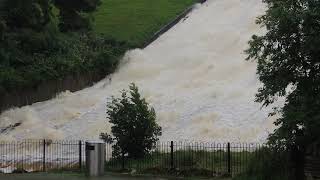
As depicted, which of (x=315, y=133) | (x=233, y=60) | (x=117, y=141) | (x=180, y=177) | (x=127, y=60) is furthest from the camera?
(x=127, y=60)

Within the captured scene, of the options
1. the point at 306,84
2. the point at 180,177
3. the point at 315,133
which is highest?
the point at 306,84

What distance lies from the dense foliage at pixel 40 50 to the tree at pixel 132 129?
13.3 metres

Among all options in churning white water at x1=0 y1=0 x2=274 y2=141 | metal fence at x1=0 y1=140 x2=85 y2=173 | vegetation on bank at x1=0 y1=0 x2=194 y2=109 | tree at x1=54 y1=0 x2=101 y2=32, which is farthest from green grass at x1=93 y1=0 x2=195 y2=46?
metal fence at x1=0 y1=140 x2=85 y2=173

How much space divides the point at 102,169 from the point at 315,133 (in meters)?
8.85

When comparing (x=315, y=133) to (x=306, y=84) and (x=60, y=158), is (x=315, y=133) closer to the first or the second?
(x=306, y=84)

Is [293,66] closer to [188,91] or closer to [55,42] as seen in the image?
[188,91]

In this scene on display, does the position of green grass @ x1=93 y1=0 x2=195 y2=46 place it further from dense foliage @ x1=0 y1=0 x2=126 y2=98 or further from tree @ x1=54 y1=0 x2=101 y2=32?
dense foliage @ x1=0 y1=0 x2=126 y2=98

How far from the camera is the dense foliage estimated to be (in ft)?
127

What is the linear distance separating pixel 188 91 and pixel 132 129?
8.27m

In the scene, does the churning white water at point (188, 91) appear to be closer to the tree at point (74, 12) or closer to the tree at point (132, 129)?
the tree at point (132, 129)

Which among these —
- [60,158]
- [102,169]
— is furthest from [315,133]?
[60,158]

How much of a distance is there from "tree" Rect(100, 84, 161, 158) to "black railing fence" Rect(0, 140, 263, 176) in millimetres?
350

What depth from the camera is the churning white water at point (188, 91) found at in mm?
28734

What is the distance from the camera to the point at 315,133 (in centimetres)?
1773
